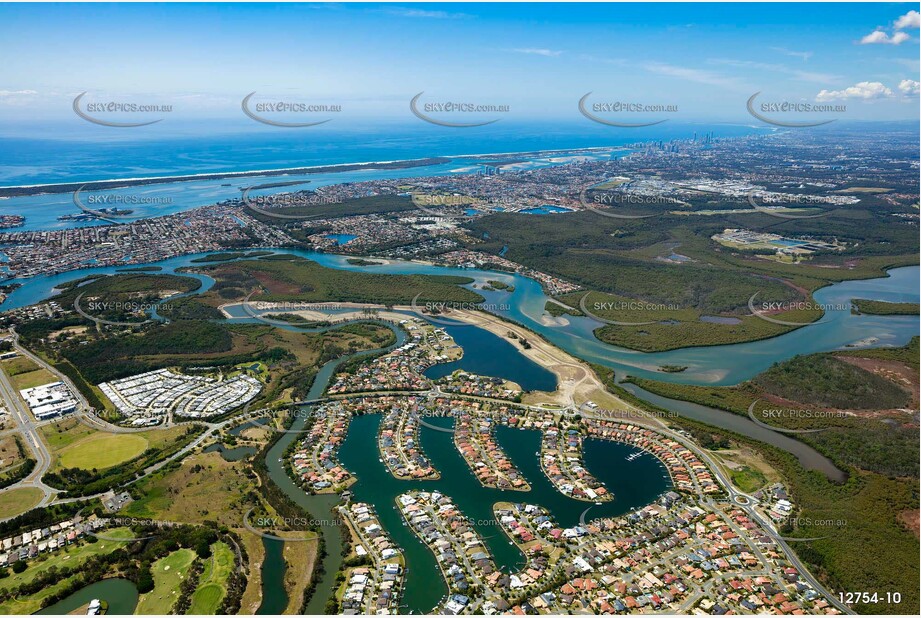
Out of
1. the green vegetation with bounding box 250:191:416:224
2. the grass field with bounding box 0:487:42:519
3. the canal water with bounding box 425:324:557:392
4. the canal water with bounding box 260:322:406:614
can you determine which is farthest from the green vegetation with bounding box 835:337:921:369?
the green vegetation with bounding box 250:191:416:224

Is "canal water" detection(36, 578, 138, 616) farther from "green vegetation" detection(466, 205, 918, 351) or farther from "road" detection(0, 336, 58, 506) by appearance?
"green vegetation" detection(466, 205, 918, 351)

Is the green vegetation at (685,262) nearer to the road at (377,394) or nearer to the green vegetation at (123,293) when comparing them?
the road at (377,394)

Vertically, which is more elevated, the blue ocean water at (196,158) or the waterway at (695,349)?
the blue ocean water at (196,158)

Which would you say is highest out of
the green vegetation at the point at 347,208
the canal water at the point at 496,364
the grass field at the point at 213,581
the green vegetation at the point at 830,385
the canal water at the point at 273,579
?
the green vegetation at the point at 347,208

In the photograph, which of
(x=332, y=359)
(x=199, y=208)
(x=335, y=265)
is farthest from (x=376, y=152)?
(x=332, y=359)

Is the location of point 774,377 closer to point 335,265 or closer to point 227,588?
point 227,588

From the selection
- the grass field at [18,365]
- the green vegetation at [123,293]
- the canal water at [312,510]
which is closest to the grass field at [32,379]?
the grass field at [18,365]

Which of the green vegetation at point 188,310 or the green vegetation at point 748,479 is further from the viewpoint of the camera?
the green vegetation at point 188,310
